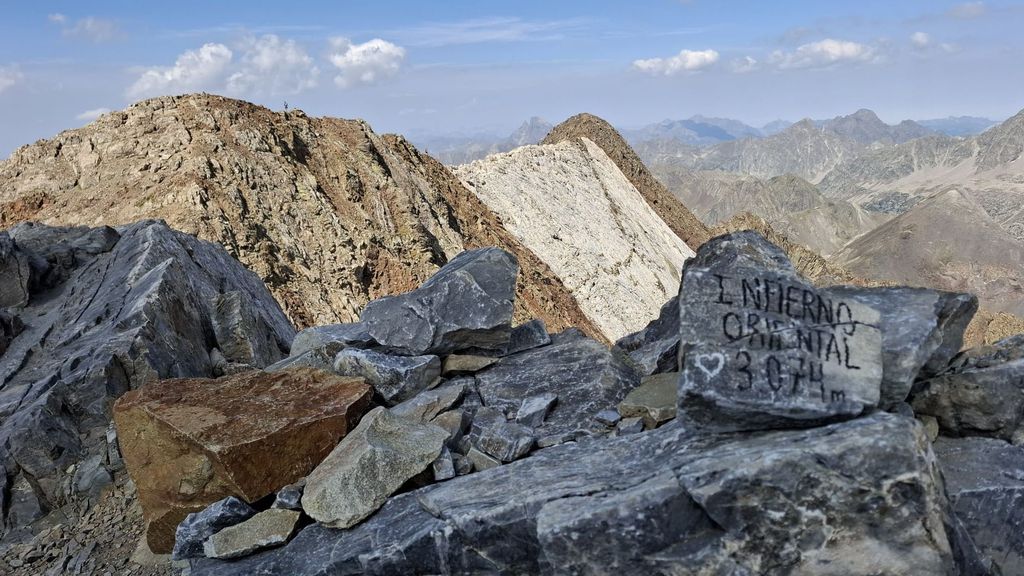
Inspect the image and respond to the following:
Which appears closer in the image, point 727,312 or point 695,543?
point 695,543

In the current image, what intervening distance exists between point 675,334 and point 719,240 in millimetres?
2602

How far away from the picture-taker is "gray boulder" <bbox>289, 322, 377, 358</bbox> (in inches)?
344

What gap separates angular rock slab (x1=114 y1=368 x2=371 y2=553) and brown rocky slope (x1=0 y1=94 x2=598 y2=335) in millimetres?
12874

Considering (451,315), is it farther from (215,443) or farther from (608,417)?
(215,443)

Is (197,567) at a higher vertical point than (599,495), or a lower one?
lower

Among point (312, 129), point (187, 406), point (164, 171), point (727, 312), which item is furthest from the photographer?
point (312, 129)

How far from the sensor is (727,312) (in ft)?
18.0

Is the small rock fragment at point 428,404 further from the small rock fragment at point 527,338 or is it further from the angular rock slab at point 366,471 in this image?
the small rock fragment at point 527,338

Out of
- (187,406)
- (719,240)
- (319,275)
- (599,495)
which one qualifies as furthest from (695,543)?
(319,275)

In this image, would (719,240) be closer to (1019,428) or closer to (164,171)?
(1019,428)

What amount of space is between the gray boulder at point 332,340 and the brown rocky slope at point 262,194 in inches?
427

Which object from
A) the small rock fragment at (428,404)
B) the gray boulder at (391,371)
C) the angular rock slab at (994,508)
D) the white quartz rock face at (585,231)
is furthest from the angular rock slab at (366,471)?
the white quartz rock face at (585,231)

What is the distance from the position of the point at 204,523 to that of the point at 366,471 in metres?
1.60

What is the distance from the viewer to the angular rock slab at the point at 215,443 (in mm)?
6664
